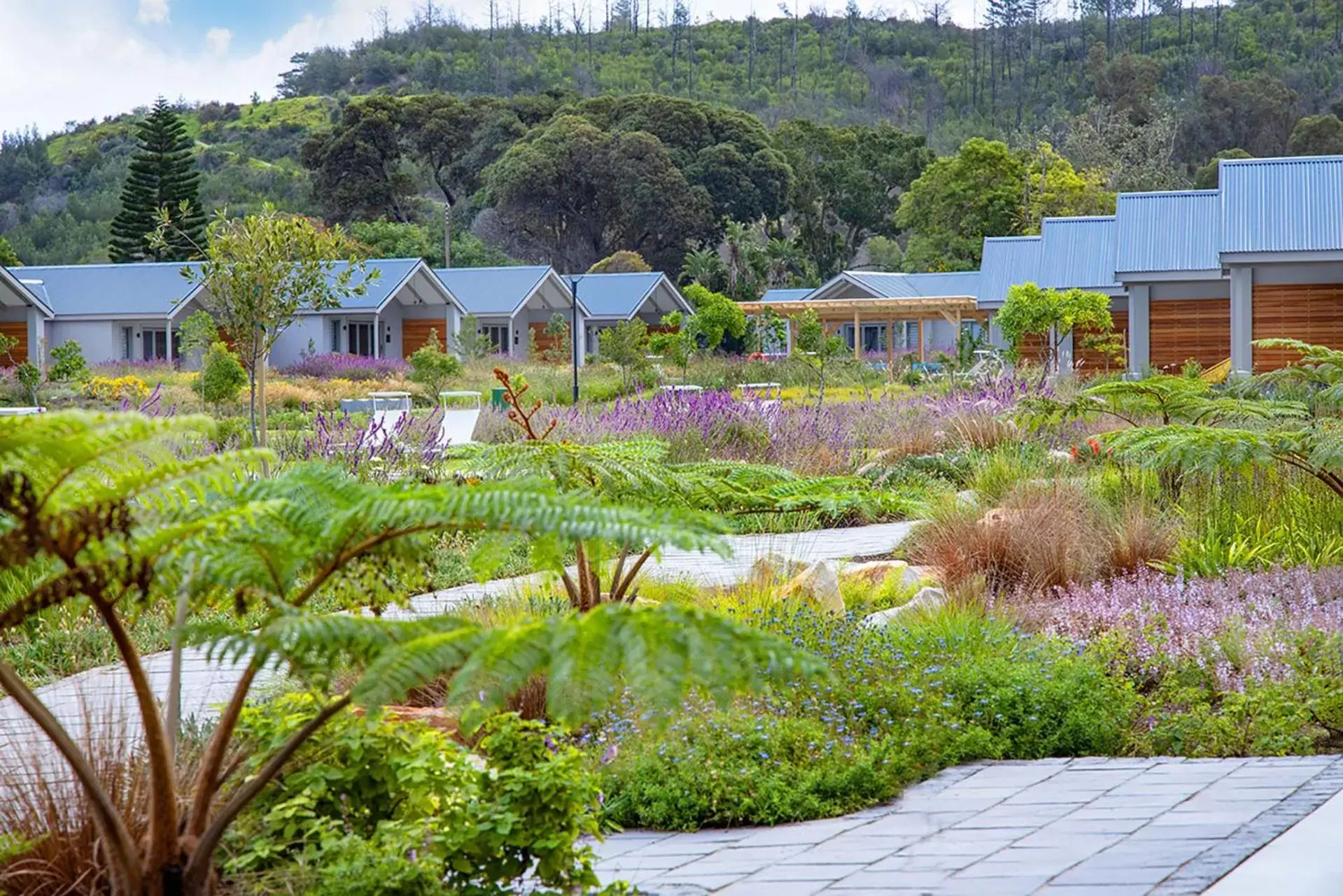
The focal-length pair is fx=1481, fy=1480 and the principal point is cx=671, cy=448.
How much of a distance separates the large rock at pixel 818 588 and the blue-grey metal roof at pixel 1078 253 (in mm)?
32165

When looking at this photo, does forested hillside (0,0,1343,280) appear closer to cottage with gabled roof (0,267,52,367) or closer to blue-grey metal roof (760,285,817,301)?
blue-grey metal roof (760,285,817,301)

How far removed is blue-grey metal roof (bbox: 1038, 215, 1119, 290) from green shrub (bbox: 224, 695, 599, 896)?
36257mm

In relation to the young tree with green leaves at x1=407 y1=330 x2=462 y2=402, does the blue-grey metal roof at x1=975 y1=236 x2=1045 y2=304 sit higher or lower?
higher

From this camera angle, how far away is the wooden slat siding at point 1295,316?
84.0ft

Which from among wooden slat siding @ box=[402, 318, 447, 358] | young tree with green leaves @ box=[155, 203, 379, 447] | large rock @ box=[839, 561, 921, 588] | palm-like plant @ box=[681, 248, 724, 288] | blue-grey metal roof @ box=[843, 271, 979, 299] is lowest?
large rock @ box=[839, 561, 921, 588]

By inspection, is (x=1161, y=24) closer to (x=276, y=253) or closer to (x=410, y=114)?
(x=410, y=114)

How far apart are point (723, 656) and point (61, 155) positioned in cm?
10904

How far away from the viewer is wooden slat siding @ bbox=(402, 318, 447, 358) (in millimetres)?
47188

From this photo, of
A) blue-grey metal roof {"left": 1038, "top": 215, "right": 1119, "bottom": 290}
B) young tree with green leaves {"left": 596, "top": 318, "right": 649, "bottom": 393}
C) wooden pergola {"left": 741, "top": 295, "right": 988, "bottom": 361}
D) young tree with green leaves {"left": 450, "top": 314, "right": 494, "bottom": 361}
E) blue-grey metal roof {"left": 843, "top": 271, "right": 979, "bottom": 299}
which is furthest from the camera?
blue-grey metal roof {"left": 843, "top": 271, "right": 979, "bottom": 299}

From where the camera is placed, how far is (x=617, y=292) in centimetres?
5372

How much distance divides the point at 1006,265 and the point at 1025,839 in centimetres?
3802

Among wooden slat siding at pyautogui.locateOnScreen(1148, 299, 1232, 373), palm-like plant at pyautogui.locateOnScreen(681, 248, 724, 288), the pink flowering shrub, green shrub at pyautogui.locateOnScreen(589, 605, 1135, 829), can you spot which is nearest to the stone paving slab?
green shrub at pyautogui.locateOnScreen(589, 605, 1135, 829)

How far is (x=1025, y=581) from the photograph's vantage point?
26.8ft

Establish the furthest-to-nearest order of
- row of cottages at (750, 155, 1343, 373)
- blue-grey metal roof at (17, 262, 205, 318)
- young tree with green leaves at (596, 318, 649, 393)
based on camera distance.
→ 1. blue-grey metal roof at (17, 262, 205, 318)
2. young tree with green leaves at (596, 318, 649, 393)
3. row of cottages at (750, 155, 1343, 373)
